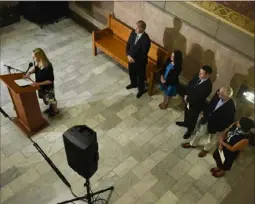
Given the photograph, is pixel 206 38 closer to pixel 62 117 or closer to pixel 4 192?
pixel 62 117

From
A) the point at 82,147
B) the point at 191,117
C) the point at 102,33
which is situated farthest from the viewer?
the point at 102,33

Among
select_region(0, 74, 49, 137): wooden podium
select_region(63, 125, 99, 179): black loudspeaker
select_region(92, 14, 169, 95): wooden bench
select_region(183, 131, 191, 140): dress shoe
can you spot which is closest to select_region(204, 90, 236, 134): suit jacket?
select_region(183, 131, 191, 140): dress shoe

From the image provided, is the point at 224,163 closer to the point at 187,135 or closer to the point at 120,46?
the point at 187,135

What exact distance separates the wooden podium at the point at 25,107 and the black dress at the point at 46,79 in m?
0.21

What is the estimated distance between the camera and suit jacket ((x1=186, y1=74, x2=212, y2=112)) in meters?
4.82

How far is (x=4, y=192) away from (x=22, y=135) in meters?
1.07

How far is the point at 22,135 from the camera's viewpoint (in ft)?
18.4

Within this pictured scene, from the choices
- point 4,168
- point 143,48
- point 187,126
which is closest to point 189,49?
point 143,48

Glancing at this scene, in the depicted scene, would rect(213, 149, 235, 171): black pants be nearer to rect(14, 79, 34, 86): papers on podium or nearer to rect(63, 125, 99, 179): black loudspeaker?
rect(63, 125, 99, 179): black loudspeaker

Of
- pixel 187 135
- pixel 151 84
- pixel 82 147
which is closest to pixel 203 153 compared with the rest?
pixel 187 135

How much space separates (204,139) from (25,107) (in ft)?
9.88

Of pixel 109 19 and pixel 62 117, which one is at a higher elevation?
pixel 109 19

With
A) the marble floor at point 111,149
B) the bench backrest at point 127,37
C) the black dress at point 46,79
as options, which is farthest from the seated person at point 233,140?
the black dress at point 46,79

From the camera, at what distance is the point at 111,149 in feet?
18.0
